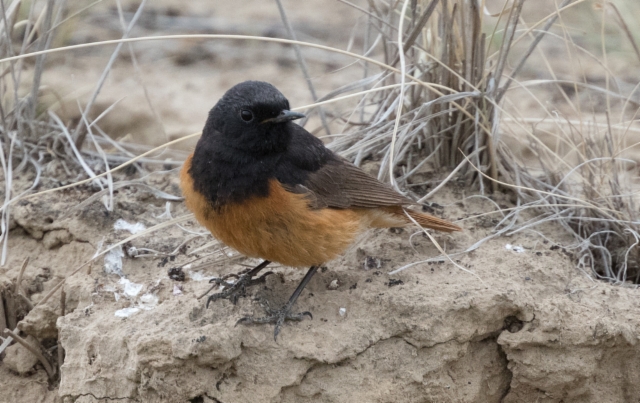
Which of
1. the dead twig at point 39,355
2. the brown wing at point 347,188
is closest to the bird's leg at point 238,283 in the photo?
the brown wing at point 347,188

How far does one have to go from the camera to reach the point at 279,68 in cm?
865

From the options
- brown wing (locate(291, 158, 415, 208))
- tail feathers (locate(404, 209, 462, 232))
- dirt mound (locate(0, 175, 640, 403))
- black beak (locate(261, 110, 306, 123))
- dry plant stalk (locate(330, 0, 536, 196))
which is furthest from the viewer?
dry plant stalk (locate(330, 0, 536, 196))

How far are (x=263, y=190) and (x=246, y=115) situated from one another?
39 centimetres

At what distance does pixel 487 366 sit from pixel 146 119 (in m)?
4.64

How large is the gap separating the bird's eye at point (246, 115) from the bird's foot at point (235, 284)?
884mm

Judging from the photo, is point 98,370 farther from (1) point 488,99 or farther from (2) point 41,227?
(1) point 488,99

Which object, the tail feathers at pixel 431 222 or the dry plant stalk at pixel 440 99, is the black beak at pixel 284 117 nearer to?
the dry plant stalk at pixel 440 99

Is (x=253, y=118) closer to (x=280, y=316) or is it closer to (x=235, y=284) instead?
(x=235, y=284)

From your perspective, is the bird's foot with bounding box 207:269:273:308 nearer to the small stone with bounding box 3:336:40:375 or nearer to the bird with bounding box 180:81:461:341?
the bird with bounding box 180:81:461:341

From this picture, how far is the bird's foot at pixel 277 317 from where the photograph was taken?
371cm

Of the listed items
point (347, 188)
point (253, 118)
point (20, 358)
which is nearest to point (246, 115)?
point (253, 118)

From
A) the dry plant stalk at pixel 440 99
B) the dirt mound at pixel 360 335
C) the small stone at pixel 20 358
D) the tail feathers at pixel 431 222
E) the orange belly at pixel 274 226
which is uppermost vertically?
the dry plant stalk at pixel 440 99

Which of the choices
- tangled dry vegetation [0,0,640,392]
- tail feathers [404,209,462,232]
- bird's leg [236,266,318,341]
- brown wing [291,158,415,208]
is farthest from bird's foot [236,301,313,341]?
tail feathers [404,209,462,232]

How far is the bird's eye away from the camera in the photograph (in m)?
3.76
